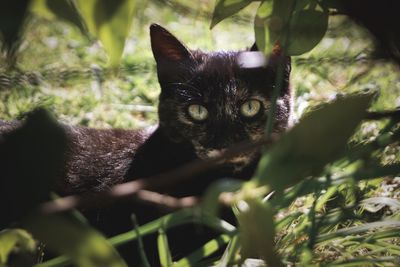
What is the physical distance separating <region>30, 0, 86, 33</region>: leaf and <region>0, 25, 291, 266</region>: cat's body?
44.4 inches

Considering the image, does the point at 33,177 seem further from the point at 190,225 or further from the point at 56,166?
the point at 190,225

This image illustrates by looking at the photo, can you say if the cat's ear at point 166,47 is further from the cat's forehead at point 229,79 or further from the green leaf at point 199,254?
the green leaf at point 199,254

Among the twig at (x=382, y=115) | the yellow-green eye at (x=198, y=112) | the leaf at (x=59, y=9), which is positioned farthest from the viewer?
the yellow-green eye at (x=198, y=112)

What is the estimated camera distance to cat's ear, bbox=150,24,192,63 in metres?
1.84

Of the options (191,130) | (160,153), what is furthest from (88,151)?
(191,130)

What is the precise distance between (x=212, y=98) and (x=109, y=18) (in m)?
1.25

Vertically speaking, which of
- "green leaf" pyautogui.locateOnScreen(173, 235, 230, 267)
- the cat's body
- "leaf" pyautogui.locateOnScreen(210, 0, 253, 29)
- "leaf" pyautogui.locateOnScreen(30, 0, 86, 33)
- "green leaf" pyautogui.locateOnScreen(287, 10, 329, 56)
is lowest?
"green leaf" pyautogui.locateOnScreen(173, 235, 230, 267)

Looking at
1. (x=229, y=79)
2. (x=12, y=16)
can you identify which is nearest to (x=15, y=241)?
(x=12, y=16)

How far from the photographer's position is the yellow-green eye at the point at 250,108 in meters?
1.77

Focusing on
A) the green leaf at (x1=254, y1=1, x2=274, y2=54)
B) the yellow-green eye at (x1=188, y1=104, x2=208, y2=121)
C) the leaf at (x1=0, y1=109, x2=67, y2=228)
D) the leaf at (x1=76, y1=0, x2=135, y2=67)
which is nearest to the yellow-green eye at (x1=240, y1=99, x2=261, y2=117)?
the yellow-green eye at (x1=188, y1=104, x2=208, y2=121)

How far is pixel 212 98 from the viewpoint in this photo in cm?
179

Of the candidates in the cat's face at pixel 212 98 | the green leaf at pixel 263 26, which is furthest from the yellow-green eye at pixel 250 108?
the green leaf at pixel 263 26

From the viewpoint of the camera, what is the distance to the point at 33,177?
450 mm

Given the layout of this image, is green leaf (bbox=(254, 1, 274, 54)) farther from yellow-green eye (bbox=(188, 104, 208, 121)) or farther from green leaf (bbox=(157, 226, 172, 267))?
yellow-green eye (bbox=(188, 104, 208, 121))
